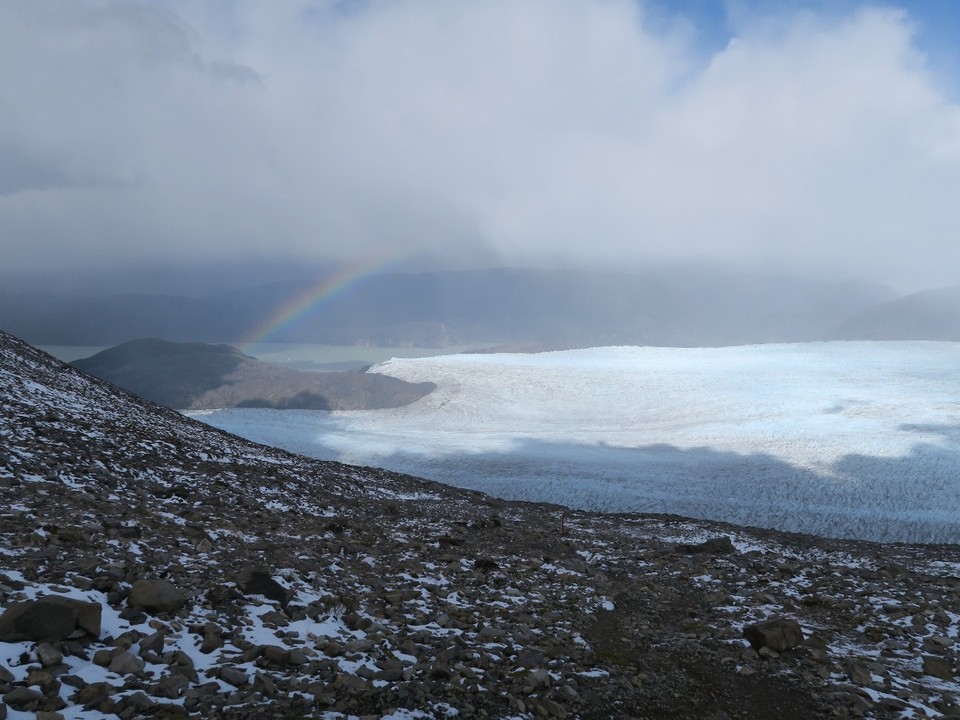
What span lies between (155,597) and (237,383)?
6073 cm

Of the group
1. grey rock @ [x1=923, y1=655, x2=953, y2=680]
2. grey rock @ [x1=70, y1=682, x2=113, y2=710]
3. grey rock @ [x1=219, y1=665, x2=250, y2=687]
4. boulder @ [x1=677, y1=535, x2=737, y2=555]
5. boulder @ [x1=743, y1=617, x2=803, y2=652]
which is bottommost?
boulder @ [x1=677, y1=535, x2=737, y2=555]

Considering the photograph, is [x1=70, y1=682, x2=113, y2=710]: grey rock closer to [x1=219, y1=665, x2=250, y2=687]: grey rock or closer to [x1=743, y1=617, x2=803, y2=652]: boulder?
[x1=219, y1=665, x2=250, y2=687]: grey rock

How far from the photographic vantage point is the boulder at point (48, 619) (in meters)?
4.97

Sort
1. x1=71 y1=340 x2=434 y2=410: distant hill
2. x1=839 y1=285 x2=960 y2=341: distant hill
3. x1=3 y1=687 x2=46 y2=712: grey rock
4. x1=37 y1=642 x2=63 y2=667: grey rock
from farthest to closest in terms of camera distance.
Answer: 1. x1=839 y1=285 x2=960 y2=341: distant hill
2. x1=71 y1=340 x2=434 y2=410: distant hill
3. x1=37 y1=642 x2=63 y2=667: grey rock
4. x1=3 y1=687 x2=46 y2=712: grey rock

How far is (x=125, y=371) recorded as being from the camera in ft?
236

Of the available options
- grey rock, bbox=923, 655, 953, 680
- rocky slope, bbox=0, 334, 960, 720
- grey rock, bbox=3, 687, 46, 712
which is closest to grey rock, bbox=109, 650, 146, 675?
rocky slope, bbox=0, 334, 960, 720

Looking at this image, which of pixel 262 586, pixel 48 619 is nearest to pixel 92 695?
pixel 48 619

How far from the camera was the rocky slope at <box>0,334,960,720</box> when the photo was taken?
5.14 metres

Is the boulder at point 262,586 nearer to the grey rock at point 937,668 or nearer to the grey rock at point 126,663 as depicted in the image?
the grey rock at point 126,663

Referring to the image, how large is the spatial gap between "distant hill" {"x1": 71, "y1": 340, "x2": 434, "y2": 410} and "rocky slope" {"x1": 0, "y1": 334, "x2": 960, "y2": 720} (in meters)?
43.5

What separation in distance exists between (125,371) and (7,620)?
2989 inches

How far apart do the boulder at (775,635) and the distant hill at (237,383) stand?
167 ft

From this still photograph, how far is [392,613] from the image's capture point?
7629 millimetres

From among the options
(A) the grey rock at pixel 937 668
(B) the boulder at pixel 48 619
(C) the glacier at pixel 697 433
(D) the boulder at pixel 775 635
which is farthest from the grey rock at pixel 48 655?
(C) the glacier at pixel 697 433
